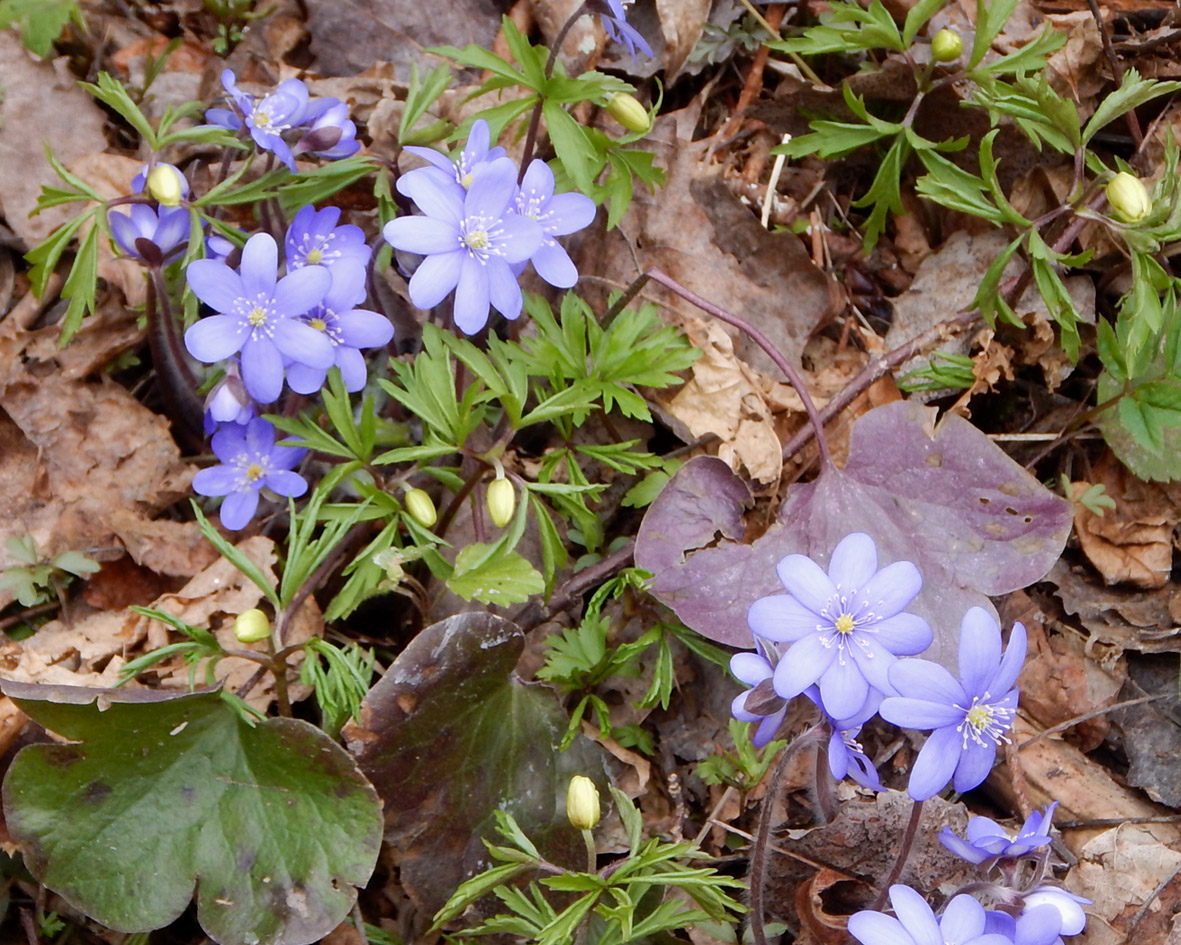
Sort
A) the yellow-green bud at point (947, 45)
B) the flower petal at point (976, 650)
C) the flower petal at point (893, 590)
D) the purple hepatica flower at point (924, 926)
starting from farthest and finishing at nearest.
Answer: the yellow-green bud at point (947, 45)
the flower petal at point (893, 590)
the flower petal at point (976, 650)
the purple hepatica flower at point (924, 926)

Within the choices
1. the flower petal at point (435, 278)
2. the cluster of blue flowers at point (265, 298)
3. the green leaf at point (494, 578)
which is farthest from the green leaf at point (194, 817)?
the flower petal at point (435, 278)

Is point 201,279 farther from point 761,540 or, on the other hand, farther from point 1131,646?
point 1131,646

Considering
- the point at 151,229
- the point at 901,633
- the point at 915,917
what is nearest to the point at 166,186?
the point at 151,229

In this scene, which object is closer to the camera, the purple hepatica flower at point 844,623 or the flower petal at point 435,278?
the purple hepatica flower at point 844,623

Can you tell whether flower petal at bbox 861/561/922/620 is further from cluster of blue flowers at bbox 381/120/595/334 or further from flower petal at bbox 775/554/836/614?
cluster of blue flowers at bbox 381/120/595/334


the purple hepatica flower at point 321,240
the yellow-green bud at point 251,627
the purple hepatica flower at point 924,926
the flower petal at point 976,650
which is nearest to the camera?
the purple hepatica flower at point 924,926

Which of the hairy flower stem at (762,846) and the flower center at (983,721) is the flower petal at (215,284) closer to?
the hairy flower stem at (762,846)
